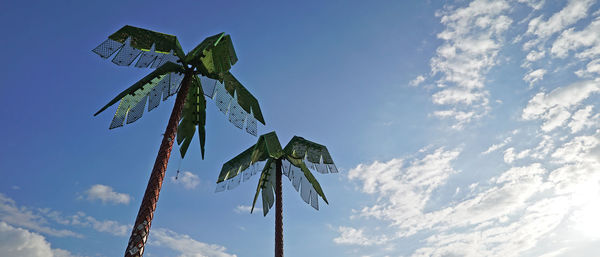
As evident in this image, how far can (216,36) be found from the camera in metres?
9.84

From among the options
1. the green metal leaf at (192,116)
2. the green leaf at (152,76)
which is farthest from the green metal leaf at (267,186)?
the green leaf at (152,76)

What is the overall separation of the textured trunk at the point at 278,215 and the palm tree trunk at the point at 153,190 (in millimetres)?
7198

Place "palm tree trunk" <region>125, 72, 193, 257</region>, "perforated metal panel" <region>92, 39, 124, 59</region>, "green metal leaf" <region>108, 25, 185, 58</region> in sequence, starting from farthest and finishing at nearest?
"green metal leaf" <region>108, 25, 185, 58</region> → "perforated metal panel" <region>92, 39, 124, 59</region> → "palm tree trunk" <region>125, 72, 193, 257</region>

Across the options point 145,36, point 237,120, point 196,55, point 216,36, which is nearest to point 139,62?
point 145,36

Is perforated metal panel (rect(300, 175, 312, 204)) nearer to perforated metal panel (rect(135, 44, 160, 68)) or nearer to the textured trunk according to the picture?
the textured trunk

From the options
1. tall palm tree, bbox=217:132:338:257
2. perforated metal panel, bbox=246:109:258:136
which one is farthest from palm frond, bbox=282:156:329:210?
perforated metal panel, bbox=246:109:258:136

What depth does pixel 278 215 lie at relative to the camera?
15.0 metres

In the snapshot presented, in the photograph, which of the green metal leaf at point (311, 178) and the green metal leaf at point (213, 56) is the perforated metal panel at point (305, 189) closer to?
the green metal leaf at point (311, 178)

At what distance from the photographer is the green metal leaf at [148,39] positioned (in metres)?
9.41

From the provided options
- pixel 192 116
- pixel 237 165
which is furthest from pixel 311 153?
pixel 192 116

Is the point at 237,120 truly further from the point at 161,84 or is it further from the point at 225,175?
the point at 225,175

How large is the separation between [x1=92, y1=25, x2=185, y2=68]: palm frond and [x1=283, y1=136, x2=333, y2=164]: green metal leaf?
7.45 metres

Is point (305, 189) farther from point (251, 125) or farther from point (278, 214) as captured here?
point (251, 125)

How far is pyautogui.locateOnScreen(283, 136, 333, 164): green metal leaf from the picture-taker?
1566cm
